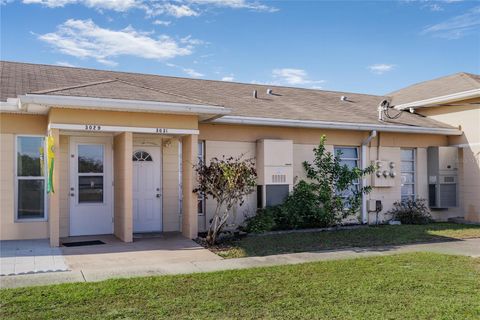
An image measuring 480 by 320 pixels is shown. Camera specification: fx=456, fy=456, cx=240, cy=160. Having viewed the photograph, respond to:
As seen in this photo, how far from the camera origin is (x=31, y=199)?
424 inches

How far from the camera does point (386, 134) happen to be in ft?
48.2

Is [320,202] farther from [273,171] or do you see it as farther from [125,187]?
[125,187]

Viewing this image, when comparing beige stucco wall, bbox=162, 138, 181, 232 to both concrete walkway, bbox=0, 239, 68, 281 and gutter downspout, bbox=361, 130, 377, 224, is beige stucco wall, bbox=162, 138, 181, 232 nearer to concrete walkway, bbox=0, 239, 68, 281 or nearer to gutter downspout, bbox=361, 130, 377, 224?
concrete walkway, bbox=0, 239, 68, 281

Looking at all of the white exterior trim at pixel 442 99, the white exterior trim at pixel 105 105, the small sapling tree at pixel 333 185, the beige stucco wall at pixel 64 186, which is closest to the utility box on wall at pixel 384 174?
the small sapling tree at pixel 333 185

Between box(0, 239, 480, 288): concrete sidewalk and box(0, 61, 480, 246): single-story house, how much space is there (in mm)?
2463

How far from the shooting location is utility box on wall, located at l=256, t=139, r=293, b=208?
1235 cm

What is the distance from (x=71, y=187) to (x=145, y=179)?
1822 mm

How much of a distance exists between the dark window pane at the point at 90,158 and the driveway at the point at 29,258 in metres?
2.07

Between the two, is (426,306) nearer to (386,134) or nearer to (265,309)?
(265,309)

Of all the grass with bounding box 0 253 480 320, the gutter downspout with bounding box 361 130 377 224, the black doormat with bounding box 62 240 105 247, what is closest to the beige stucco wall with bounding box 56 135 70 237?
the black doormat with bounding box 62 240 105 247

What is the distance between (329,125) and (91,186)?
680 centimetres

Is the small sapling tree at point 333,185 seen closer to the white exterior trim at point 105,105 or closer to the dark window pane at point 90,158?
the white exterior trim at point 105,105

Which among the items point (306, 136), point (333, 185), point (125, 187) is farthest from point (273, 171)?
point (125, 187)

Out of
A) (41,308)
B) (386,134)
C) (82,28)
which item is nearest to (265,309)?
(41,308)
